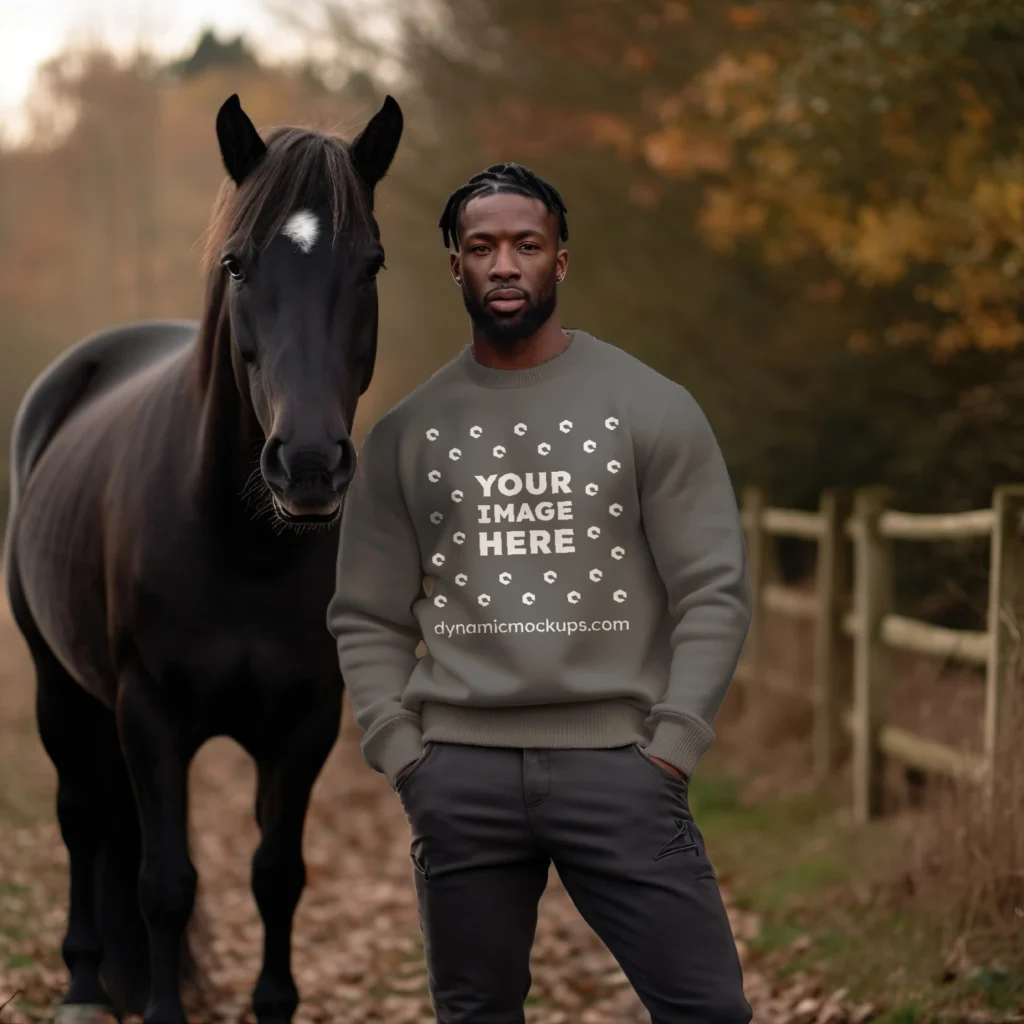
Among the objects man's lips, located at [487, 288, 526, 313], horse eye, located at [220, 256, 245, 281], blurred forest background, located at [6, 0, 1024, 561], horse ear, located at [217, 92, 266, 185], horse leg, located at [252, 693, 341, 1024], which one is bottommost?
horse leg, located at [252, 693, 341, 1024]

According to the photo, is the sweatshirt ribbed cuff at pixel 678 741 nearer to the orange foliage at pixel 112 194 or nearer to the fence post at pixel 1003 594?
the fence post at pixel 1003 594

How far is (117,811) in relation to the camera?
5.02m

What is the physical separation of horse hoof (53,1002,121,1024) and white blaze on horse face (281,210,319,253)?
2.58 metres

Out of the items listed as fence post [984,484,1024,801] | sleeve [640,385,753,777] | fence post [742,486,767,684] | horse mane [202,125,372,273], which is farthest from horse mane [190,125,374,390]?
fence post [742,486,767,684]

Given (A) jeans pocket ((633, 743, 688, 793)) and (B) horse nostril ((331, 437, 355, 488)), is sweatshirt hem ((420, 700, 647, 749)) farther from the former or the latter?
(B) horse nostril ((331, 437, 355, 488))

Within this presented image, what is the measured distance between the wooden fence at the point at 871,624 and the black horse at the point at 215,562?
89.7 inches

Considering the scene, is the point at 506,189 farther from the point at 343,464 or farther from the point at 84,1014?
the point at 84,1014

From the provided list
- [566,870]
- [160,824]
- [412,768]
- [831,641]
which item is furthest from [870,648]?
[412,768]

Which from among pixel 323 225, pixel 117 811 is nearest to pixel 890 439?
pixel 117 811

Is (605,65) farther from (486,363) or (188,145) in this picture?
(188,145)

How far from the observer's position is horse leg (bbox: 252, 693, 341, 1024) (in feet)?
13.5

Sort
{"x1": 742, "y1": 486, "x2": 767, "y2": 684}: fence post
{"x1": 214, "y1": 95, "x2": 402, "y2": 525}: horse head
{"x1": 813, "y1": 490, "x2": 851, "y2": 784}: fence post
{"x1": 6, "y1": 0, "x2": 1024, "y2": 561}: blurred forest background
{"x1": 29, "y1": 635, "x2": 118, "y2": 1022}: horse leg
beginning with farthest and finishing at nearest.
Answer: {"x1": 742, "y1": 486, "x2": 767, "y2": 684}: fence post → {"x1": 813, "y1": 490, "x2": 851, "y2": 784}: fence post → {"x1": 6, "y1": 0, "x2": 1024, "y2": 561}: blurred forest background → {"x1": 29, "y1": 635, "x2": 118, "y2": 1022}: horse leg → {"x1": 214, "y1": 95, "x2": 402, "y2": 525}: horse head

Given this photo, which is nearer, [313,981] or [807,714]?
[313,981]

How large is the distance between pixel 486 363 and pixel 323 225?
2.23ft
